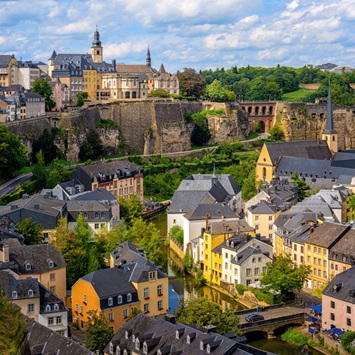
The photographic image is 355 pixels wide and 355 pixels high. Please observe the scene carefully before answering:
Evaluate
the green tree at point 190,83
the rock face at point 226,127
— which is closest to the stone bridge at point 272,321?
the rock face at point 226,127

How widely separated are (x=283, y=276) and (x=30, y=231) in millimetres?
15417

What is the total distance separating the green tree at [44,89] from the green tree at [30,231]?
136 ft

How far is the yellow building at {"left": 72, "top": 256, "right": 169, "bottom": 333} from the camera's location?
3519 centimetres

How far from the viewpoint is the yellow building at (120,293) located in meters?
35.2

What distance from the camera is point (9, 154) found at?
66750 millimetres

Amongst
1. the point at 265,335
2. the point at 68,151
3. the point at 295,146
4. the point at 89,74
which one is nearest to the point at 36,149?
the point at 68,151

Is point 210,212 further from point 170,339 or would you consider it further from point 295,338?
point 170,339

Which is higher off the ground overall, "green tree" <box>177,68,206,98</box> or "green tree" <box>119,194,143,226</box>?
"green tree" <box>177,68,206,98</box>

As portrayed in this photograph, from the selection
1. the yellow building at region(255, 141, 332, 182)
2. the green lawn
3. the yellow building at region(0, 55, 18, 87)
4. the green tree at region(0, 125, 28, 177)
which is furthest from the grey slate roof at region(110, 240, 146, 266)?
the green lawn

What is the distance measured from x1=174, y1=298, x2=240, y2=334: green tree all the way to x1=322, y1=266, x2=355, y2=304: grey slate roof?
239 inches

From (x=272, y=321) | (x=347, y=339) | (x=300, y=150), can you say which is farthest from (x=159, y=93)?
(x=347, y=339)

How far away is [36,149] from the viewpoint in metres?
76.7

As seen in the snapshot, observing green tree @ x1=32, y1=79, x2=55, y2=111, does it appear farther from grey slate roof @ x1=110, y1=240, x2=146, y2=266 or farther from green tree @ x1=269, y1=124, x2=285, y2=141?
grey slate roof @ x1=110, y1=240, x2=146, y2=266

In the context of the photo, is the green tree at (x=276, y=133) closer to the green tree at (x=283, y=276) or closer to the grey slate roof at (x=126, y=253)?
the green tree at (x=283, y=276)
